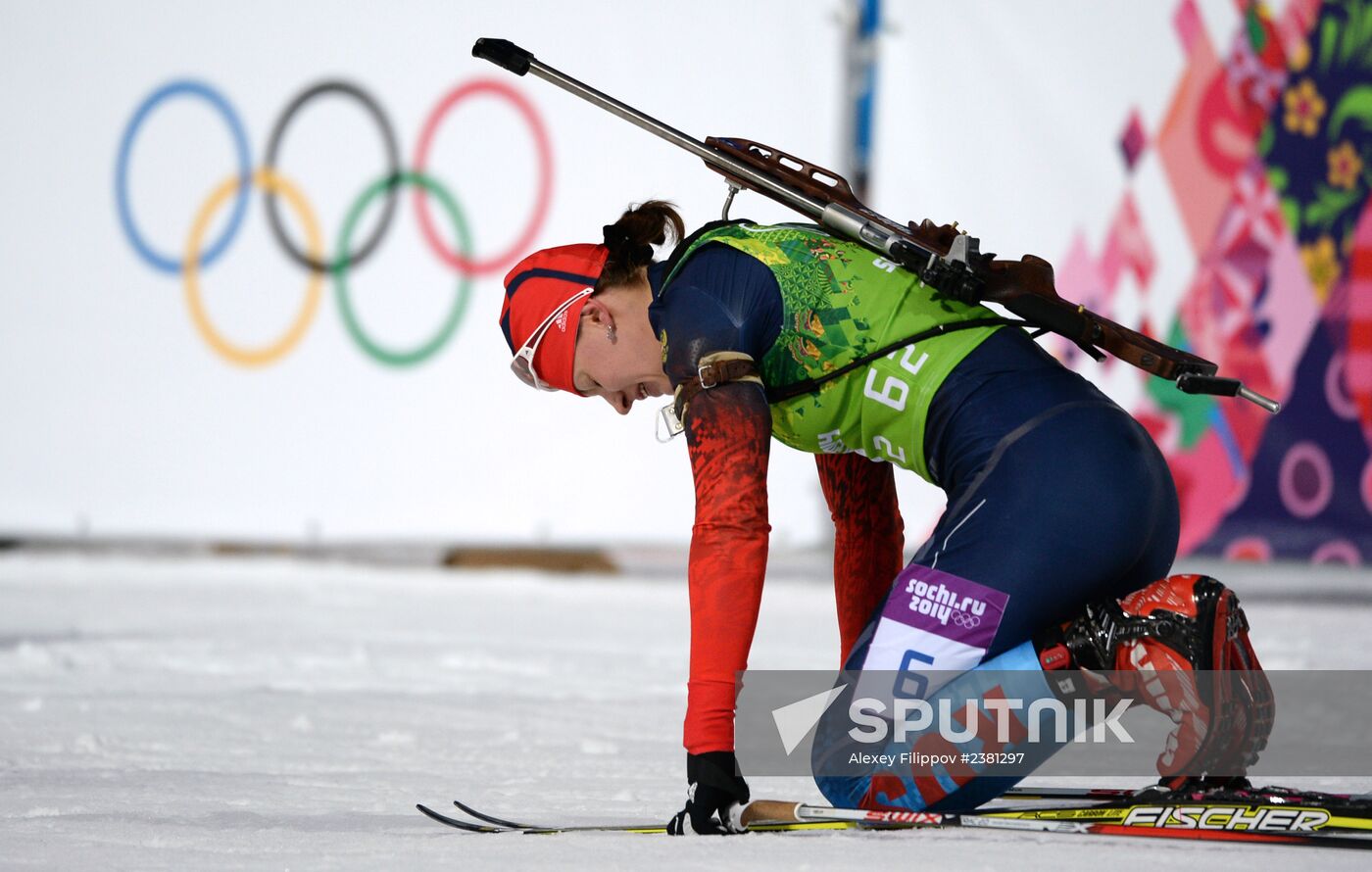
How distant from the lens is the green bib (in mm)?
2102

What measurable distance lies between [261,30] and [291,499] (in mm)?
2015

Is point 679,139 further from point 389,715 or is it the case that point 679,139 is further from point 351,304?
point 351,304

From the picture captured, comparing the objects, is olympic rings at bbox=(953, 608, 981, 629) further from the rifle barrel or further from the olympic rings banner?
the olympic rings banner

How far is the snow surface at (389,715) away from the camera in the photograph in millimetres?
1785

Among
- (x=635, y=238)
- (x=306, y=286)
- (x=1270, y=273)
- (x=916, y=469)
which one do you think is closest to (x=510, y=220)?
(x=306, y=286)

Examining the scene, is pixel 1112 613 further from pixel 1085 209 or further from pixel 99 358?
pixel 99 358

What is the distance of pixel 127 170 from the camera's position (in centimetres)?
654

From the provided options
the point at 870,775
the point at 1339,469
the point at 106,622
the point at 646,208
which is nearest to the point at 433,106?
the point at 106,622

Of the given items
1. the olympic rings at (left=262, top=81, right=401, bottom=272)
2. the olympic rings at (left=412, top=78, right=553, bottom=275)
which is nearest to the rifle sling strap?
the olympic rings at (left=412, top=78, right=553, bottom=275)

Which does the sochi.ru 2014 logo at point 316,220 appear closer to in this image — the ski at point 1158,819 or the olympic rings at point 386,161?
the olympic rings at point 386,161

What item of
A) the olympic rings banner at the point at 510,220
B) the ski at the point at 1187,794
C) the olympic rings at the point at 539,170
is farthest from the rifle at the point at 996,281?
the olympic rings at the point at 539,170

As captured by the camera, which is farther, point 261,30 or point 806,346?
point 261,30

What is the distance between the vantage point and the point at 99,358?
6535mm

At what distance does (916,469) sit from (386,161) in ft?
14.9
